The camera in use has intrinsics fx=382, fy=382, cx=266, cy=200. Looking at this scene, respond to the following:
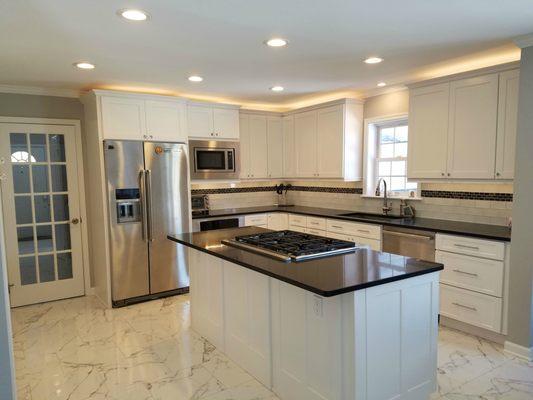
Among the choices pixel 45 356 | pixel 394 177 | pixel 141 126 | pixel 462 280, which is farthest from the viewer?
pixel 394 177

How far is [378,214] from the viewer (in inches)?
185

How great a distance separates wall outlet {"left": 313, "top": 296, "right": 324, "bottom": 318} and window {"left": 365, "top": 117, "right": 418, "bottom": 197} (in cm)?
271

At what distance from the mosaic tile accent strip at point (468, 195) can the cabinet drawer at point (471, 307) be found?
3.21 feet

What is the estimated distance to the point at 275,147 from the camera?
18.7 ft

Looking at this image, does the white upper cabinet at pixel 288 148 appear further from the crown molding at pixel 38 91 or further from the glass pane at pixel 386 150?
the crown molding at pixel 38 91

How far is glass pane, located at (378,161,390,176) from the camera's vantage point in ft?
15.6

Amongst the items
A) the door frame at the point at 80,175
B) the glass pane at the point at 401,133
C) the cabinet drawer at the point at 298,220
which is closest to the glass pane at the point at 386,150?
the glass pane at the point at 401,133

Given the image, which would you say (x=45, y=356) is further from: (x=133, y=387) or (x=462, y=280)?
(x=462, y=280)

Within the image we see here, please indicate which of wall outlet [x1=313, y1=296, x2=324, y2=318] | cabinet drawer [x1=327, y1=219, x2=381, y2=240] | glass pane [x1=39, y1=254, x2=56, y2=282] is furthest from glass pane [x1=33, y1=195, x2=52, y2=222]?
wall outlet [x1=313, y1=296, x2=324, y2=318]

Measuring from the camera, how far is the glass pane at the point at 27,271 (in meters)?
4.36

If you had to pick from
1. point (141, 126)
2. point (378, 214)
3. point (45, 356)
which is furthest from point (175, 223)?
point (378, 214)

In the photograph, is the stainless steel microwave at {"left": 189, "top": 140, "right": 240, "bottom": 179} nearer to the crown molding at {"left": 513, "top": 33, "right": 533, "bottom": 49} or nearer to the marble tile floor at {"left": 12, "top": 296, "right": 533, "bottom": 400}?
the marble tile floor at {"left": 12, "top": 296, "right": 533, "bottom": 400}

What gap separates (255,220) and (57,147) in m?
2.58

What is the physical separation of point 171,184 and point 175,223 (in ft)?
1.52
